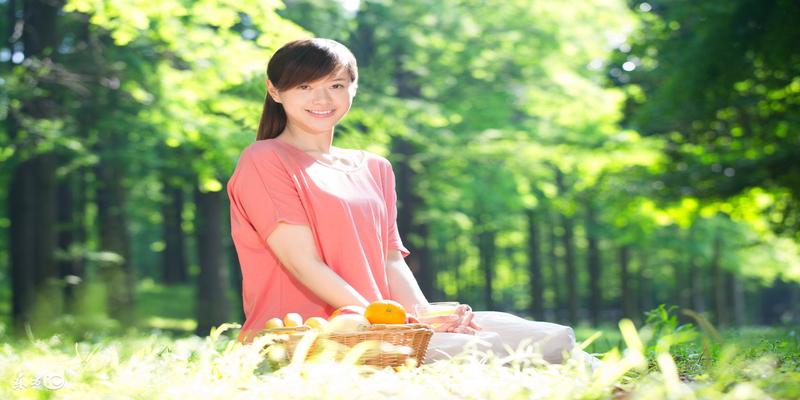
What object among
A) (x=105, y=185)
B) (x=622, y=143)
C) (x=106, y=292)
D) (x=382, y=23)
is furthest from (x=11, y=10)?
(x=622, y=143)

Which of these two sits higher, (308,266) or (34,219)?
(308,266)

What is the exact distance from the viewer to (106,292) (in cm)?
1545

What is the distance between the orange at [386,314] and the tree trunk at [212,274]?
1167 centimetres

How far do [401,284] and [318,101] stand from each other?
34.5 inches

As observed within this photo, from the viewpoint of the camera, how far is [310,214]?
372 cm

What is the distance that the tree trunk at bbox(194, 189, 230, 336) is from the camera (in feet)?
47.9

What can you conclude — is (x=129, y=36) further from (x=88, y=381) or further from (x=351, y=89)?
(x=88, y=381)

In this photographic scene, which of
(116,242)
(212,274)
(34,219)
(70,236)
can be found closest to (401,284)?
(34,219)

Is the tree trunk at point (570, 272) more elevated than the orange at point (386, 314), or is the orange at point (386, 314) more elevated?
the orange at point (386, 314)

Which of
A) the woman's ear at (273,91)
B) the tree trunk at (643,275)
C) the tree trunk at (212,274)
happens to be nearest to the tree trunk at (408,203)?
the tree trunk at (212,274)

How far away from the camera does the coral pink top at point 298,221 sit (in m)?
3.70

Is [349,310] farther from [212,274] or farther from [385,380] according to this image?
[212,274]

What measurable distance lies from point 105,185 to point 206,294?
3.28m

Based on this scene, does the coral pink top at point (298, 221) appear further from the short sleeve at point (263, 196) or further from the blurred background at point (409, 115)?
the blurred background at point (409, 115)
